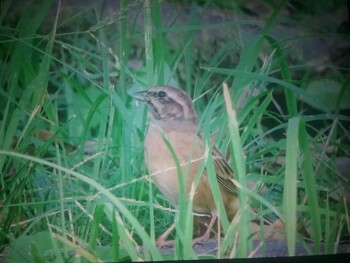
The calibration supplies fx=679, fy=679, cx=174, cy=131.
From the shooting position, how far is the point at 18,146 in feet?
6.48

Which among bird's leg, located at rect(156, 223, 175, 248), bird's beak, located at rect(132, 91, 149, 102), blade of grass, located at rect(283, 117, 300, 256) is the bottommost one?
bird's leg, located at rect(156, 223, 175, 248)

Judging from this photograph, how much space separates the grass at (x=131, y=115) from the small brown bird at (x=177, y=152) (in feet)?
0.10

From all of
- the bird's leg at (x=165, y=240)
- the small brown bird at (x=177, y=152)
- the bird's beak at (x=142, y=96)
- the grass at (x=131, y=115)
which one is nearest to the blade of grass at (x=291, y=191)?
the grass at (x=131, y=115)

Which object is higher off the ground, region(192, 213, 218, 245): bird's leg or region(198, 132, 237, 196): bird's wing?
region(198, 132, 237, 196): bird's wing

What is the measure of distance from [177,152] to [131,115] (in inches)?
7.1

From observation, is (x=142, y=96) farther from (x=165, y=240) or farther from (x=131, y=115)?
(x=165, y=240)

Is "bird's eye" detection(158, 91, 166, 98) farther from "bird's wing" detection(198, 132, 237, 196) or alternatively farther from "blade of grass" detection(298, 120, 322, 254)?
"blade of grass" detection(298, 120, 322, 254)

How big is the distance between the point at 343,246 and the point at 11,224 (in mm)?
967

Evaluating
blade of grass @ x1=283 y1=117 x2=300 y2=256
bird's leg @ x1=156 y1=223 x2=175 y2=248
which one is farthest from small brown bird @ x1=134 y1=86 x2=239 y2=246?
blade of grass @ x1=283 y1=117 x2=300 y2=256

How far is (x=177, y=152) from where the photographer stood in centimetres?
194

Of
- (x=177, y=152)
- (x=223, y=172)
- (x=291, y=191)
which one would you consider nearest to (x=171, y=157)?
(x=177, y=152)

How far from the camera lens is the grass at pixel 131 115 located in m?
1.92

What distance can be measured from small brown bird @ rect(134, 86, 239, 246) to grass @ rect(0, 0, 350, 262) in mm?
30

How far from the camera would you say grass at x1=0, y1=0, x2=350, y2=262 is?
192 cm
